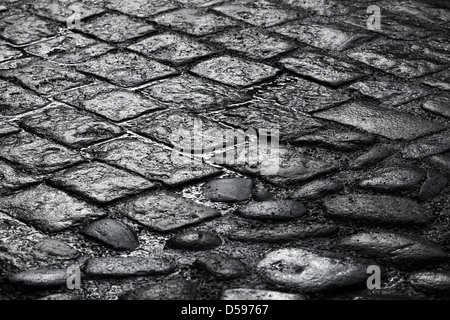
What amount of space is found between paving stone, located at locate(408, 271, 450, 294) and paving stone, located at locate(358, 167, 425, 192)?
1.92ft

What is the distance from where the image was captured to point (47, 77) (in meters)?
4.33

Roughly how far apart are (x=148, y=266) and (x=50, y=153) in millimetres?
1026

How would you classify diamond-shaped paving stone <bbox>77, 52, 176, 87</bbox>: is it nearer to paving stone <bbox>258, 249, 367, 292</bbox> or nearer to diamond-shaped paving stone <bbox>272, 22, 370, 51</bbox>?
diamond-shaped paving stone <bbox>272, 22, 370, 51</bbox>

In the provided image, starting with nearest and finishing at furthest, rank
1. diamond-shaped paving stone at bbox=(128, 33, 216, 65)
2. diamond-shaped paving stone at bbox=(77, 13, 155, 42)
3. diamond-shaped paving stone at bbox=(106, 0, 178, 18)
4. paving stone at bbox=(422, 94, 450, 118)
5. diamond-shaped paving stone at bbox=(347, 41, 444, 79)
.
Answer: paving stone at bbox=(422, 94, 450, 118), diamond-shaped paving stone at bbox=(347, 41, 444, 79), diamond-shaped paving stone at bbox=(128, 33, 216, 65), diamond-shaped paving stone at bbox=(77, 13, 155, 42), diamond-shaped paving stone at bbox=(106, 0, 178, 18)

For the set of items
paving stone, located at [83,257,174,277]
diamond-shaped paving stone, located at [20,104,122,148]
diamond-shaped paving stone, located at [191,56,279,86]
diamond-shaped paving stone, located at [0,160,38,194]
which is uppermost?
diamond-shaped paving stone, located at [191,56,279,86]

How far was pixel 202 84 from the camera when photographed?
4223 millimetres

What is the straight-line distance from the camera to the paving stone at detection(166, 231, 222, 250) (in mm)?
2932

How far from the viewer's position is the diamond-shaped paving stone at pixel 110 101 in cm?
395

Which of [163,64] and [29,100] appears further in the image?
[163,64]

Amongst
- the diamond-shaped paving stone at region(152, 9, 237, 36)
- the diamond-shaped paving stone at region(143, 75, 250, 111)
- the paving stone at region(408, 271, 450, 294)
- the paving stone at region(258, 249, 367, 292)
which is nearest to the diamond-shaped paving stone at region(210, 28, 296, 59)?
the diamond-shaped paving stone at region(152, 9, 237, 36)
